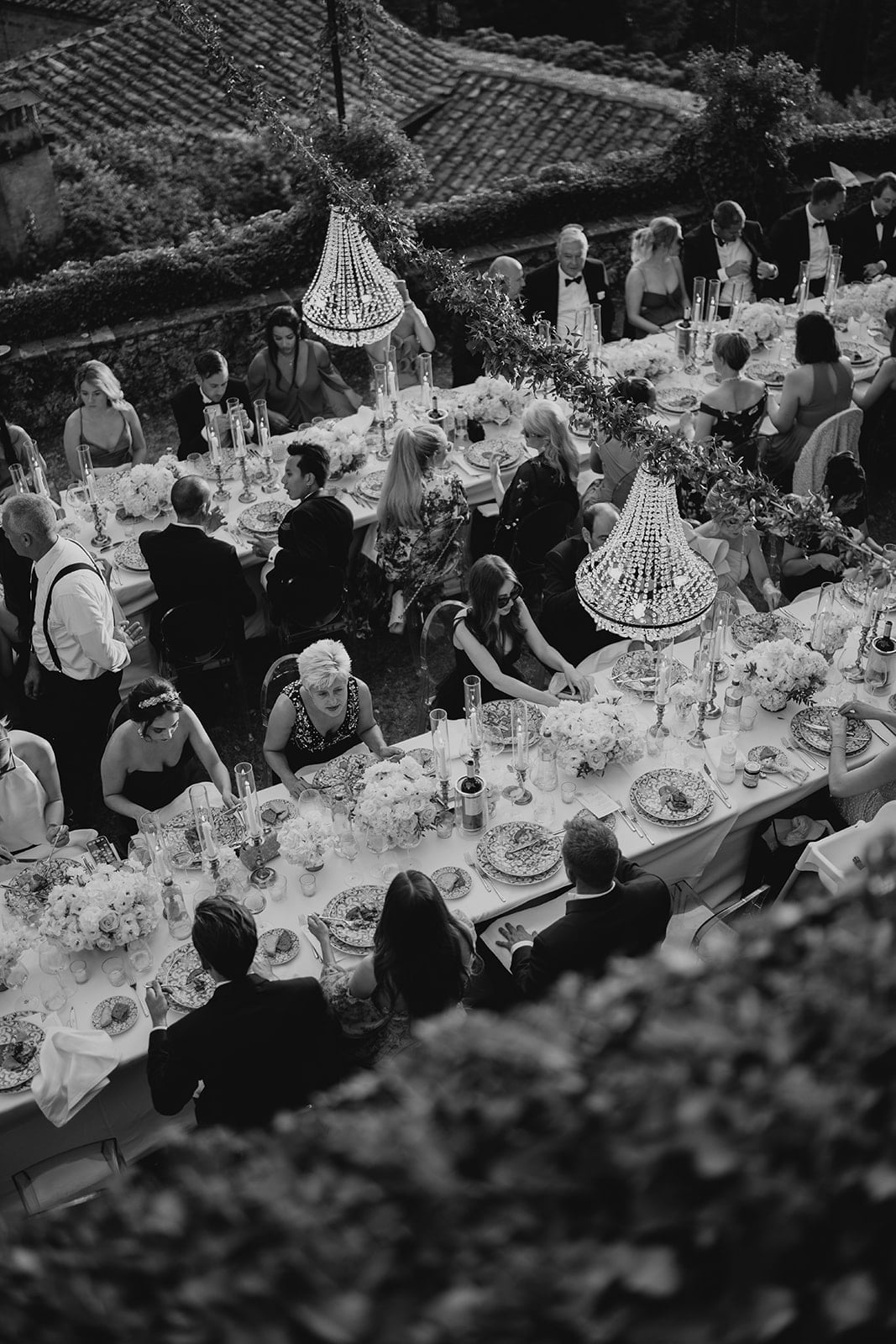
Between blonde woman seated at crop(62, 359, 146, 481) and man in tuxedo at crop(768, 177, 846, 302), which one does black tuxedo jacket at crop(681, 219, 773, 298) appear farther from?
blonde woman seated at crop(62, 359, 146, 481)

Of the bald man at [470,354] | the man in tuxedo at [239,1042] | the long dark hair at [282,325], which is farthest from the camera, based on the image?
the bald man at [470,354]

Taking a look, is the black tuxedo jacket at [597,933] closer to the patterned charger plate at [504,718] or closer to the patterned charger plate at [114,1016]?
the patterned charger plate at [504,718]

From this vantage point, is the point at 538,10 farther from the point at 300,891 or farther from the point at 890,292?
the point at 300,891

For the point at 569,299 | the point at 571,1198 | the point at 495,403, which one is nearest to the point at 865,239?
the point at 569,299

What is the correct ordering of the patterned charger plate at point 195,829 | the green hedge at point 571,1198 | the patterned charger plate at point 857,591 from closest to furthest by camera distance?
the green hedge at point 571,1198 → the patterned charger plate at point 195,829 → the patterned charger plate at point 857,591

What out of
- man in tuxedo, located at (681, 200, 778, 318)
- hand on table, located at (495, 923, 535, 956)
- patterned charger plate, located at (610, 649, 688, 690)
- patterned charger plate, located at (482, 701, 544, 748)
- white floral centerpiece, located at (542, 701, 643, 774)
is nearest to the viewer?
hand on table, located at (495, 923, 535, 956)

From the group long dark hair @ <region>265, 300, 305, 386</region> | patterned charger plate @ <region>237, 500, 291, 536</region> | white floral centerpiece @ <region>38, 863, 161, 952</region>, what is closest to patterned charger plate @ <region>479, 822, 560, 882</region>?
white floral centerpiece @ <region>38, 863, 161, 952</region>

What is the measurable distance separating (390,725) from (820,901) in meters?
5.02

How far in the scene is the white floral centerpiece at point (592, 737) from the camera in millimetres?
4598

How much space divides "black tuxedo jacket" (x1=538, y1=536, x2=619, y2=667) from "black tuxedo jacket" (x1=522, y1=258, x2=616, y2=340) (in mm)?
3187

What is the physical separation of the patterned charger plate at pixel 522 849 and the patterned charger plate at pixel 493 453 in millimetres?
2927

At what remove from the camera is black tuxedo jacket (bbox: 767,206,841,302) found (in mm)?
8938

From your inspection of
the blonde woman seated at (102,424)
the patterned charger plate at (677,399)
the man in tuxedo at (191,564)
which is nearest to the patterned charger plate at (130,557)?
the man in tuxedo at (191,564)

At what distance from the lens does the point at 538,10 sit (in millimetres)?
20156
